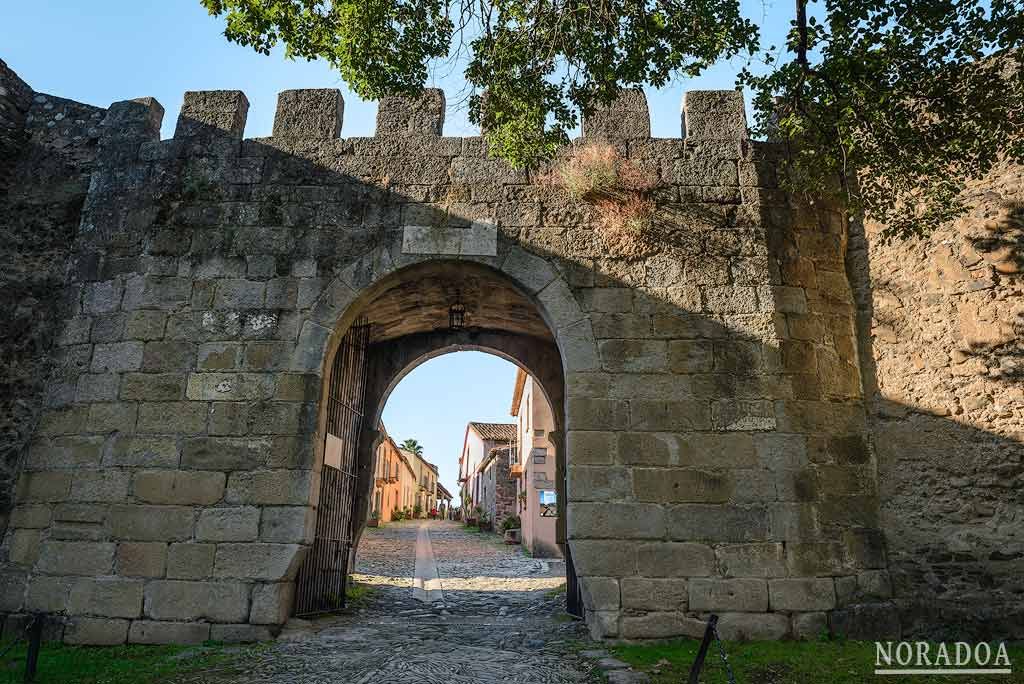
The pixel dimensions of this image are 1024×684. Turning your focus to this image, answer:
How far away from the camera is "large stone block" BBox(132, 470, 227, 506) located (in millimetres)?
4668

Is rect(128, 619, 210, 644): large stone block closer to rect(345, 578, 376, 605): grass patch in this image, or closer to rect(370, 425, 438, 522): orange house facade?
rect(345, 578, 376, 605): grass patch

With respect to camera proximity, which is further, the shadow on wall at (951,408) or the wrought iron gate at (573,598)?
the wrought iron gate at (573,598)

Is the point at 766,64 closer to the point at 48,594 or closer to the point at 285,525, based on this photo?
the point at 285,525

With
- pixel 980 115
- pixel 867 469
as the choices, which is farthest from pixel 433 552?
pixel 980 115

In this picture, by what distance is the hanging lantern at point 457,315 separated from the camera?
267 inches

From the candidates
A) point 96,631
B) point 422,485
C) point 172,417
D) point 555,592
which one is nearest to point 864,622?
point 555,592

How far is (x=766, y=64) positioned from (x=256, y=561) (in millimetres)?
5026

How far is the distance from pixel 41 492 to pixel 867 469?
6.11 m

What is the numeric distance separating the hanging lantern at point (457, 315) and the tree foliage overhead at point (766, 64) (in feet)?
6.73

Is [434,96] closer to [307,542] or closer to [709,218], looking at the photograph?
[709,218]

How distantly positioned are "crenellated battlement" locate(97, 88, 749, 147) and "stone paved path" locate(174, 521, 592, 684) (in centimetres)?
404

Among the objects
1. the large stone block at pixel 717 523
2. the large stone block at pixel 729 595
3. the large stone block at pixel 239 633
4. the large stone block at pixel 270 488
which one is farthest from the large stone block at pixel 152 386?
the large stone block at pixel 729 595

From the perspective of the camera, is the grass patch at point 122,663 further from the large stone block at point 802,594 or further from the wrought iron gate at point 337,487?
the large stone block at point 802,594

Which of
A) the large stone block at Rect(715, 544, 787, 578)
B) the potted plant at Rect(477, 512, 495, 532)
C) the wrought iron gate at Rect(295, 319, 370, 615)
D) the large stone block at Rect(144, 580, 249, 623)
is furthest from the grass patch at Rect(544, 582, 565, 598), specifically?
the potted plant at Rect(477, 512, 495, 532)
